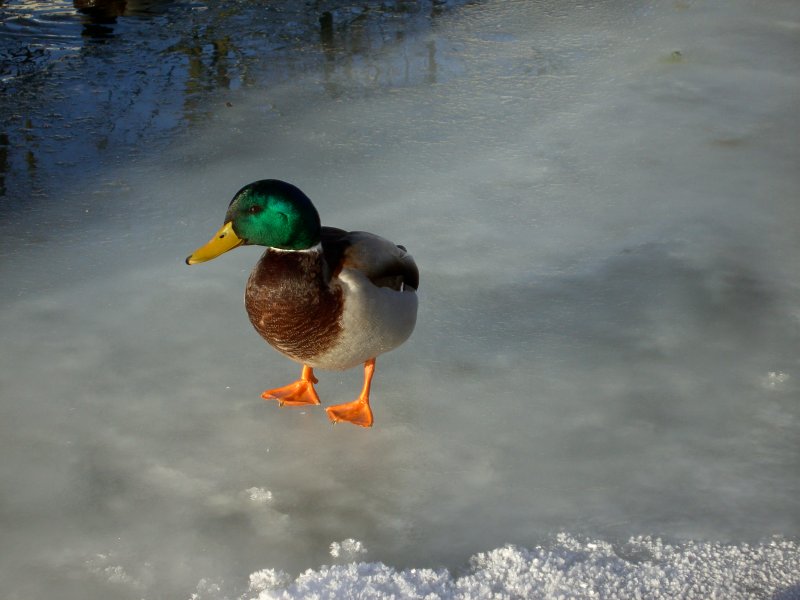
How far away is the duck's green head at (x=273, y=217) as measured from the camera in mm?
2652

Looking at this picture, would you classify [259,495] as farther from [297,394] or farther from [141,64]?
[141,64]

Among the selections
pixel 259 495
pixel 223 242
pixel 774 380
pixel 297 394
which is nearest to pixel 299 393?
pixel 297 394

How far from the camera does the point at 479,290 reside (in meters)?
3.54

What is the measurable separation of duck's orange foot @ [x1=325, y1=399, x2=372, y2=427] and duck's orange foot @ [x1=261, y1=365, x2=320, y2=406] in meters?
0.09

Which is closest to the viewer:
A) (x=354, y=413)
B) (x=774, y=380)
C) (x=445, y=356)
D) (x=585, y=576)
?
(x=585, y=576)

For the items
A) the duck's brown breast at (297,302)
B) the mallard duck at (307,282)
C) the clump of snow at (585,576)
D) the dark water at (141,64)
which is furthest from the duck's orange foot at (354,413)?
Answer: the dark water at (141,64)

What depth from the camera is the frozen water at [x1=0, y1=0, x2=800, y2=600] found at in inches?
97.2

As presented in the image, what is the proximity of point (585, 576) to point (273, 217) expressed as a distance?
122 centimetres

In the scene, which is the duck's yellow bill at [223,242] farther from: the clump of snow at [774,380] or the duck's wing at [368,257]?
the clump of snow at [774,380]

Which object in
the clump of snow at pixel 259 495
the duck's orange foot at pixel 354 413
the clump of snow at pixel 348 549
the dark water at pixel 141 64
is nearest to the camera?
the clump of snow at pixel 348 549

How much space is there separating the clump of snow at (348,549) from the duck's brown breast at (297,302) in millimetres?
540

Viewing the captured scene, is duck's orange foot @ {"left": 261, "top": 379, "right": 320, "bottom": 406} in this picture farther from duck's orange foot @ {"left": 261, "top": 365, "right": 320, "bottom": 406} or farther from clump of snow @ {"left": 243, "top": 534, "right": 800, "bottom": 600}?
clump of snow @ {"left": 243, "top": 534, "right": 800, "bottom": 600}

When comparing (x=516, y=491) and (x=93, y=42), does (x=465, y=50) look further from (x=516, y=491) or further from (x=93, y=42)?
(x=516, y=491)

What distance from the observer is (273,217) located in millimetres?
2652
